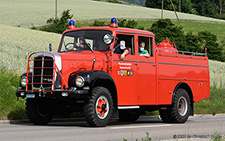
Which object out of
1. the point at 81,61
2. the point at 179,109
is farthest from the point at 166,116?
the point at 81,61

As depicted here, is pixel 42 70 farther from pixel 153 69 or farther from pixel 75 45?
pixel 153 69

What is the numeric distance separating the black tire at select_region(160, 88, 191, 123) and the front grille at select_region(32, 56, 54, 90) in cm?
479

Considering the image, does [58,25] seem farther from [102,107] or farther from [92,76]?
[92,76]

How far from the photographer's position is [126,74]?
1365 cm

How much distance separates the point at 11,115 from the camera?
14703 millimetres

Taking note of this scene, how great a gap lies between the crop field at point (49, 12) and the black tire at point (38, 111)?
2136 inches

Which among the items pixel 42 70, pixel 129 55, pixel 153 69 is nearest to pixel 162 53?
pixel 153 69

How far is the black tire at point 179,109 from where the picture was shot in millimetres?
15430

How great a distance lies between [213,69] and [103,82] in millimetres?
32602

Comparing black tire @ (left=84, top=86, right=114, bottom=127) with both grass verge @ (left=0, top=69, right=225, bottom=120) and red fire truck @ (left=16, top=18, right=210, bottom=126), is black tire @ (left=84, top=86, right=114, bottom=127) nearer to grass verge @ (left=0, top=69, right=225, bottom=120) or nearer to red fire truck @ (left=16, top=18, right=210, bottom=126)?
red fire truck @ (left=16, top=18, right=210, bottom=126)

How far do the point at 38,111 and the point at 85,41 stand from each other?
242 cm

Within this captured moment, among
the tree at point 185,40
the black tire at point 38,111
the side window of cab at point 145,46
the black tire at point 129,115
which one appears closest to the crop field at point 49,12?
the tree at point 185,40

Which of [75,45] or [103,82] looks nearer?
[103,82]

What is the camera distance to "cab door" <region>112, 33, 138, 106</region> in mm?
13336
